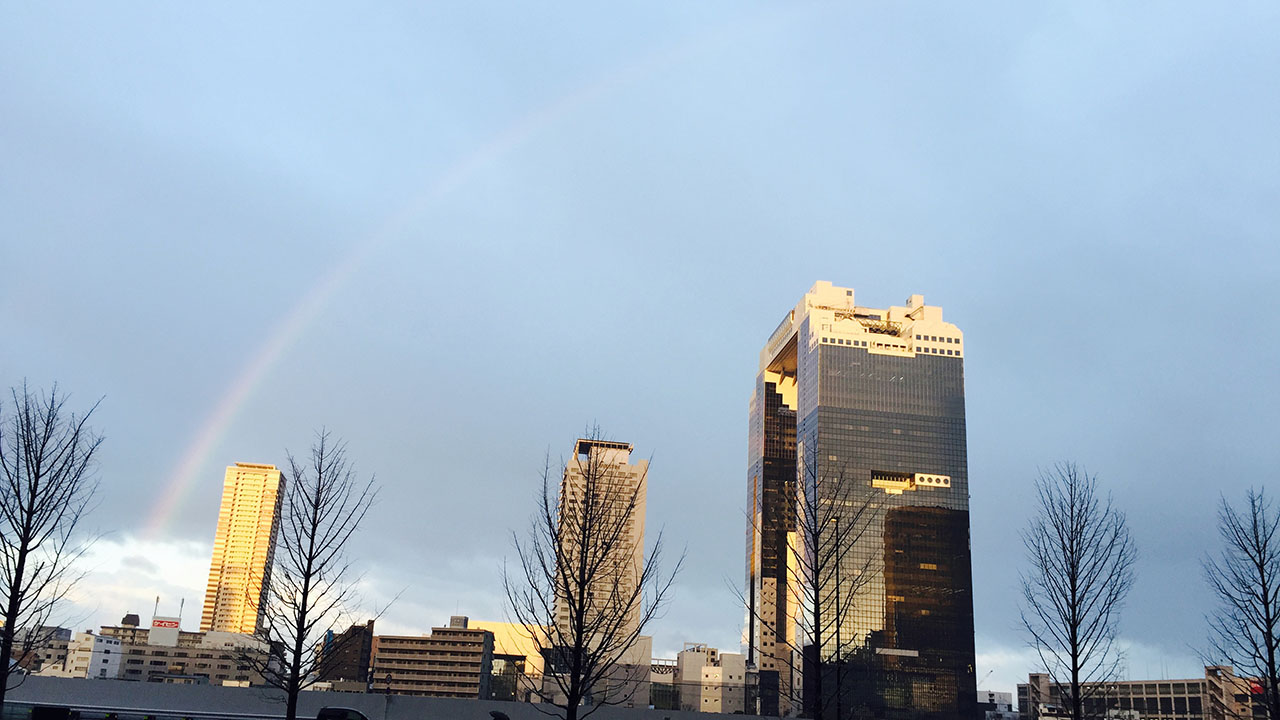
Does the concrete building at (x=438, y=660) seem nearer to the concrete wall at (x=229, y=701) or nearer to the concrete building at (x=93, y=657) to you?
the concrete building at (x=93, y=657)

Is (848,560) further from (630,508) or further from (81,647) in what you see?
(630,508)

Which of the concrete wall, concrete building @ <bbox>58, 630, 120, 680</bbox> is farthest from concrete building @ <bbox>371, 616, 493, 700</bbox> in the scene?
the concrete wall

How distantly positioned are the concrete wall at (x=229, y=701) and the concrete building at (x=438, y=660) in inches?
6543

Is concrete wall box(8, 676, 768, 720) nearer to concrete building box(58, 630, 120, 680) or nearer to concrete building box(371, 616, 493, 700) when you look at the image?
concrete building box(371, 616, 493, 700)

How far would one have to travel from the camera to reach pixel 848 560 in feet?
594

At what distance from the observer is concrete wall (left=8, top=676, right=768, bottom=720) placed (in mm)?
29625

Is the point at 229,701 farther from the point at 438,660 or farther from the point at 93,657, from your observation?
the point at 93,657

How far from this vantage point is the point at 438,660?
194 m

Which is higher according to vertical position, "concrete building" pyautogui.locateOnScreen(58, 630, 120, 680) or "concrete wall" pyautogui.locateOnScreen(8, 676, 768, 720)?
"concrete wall" pyautogui.locateOnScreen(8, 676, 768, 720)

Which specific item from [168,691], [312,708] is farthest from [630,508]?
[168,691]

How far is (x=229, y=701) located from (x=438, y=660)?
17335 centimetres

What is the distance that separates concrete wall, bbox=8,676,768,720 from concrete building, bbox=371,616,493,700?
545 feet

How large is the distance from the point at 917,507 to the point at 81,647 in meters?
170

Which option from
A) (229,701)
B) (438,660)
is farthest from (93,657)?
(229,701)
